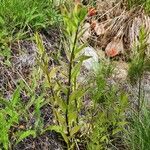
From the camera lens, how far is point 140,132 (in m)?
2.57

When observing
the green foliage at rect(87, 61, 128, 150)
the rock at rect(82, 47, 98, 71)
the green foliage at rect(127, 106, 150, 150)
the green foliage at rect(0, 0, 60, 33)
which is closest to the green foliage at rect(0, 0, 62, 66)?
the green foliage at rect(0, 0, 60, 33)

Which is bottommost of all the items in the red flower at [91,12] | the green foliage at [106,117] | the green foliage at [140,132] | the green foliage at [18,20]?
the green foliage at [140,132]

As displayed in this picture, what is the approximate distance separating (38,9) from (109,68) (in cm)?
68

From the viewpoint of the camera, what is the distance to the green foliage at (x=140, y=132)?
2543mm

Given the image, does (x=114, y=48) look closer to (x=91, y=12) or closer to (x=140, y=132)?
(x=91, y=12)

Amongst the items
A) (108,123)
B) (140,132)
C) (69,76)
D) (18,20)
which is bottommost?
(140,132)

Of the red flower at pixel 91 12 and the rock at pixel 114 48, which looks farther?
the red flower at pixel 91 12

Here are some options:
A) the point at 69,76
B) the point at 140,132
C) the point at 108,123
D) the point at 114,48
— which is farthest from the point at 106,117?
the point at 114,48

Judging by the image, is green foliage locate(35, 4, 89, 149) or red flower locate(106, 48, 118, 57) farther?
red flower locate(106, 48, 118, 57)

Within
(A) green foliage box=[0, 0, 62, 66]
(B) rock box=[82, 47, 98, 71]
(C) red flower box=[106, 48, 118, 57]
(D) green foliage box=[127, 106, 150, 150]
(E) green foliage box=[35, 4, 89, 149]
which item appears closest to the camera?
(E) green foliage box=[35, 4, 89, 149]

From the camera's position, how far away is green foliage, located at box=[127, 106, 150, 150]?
2.54m

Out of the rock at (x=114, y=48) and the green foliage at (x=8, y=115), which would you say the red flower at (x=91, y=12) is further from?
the green foliage at (x=8, y=115)

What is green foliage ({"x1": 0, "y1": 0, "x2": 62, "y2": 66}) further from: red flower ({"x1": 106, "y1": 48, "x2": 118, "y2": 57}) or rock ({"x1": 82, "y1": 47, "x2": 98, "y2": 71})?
red flower ({"x1": 106, "y1": 48, "x2": 118, "y2": 57})

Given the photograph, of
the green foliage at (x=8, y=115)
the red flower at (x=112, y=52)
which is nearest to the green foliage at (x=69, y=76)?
the green foliage at (x=8, y=115)
